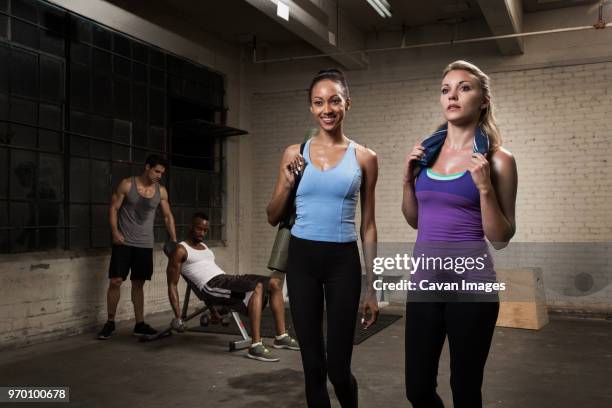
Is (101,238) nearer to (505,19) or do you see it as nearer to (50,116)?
(50,116)

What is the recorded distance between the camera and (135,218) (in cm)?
522

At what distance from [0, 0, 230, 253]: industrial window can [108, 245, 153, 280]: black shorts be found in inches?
19.8

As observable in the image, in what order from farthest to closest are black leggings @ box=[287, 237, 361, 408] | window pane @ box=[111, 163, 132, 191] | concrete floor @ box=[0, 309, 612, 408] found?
1. window pane @ box=[111, 163, 132, 191]
2. concrete floor @ box=[0, 309, 612, 408]
3. black leggings @ box=[287, 237, 361, 408]

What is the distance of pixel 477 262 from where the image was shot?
1.68 metres

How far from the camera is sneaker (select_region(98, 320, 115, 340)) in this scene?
508 cm

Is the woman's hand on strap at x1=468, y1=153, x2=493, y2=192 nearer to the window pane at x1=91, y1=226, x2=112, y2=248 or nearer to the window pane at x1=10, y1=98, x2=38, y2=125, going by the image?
the window pane at x1=10, y1=98, x2=38, y2=125

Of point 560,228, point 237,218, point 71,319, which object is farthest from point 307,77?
point 71,319

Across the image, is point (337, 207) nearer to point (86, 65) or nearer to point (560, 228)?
point (86, 65)

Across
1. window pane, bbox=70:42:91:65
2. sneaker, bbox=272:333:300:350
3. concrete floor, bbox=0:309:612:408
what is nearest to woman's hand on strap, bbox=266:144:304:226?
concrete floor, bbox=0:309:612:408

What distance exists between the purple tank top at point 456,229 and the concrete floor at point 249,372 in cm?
185

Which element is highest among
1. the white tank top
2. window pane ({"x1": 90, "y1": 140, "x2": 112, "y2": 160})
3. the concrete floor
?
window pane ({"x1": 90, "y1": 140, "x2": 112, "y2": 160})

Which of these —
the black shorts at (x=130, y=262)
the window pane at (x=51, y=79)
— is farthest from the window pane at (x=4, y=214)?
the window pane at (x=51, y=79)

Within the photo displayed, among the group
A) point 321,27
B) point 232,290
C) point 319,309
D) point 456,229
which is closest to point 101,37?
point 321,27

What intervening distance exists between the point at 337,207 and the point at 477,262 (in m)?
0.57
